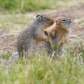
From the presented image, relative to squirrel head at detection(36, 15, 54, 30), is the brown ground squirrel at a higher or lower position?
lower

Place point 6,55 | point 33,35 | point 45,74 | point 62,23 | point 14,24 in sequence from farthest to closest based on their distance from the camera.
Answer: point 14,24 < point 6,55 < point 33,35 < point 62,23 < point 45,74

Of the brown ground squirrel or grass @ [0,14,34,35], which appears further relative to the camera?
grass @ [0,14,34,35]

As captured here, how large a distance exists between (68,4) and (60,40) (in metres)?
7.88

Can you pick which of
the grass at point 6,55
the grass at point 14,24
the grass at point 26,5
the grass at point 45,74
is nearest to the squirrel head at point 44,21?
the grass at point 6,55

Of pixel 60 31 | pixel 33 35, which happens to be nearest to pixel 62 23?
pixel 60 31

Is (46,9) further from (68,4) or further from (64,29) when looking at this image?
(64,29)


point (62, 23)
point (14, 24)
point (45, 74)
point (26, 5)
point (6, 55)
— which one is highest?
point (62, 23)

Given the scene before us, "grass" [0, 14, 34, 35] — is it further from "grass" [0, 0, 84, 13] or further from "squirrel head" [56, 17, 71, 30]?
"squirrel head" [56, 17, 71, 30]

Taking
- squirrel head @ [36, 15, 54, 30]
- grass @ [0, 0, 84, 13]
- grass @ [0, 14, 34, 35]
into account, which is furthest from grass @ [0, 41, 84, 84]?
grass @ [0, 0, 84, 13]

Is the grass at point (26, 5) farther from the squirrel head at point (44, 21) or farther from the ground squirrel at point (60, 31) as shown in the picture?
the ground squirrel at point (60, 31)

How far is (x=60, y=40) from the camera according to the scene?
4.77 m

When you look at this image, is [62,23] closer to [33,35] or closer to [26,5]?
[33,35]

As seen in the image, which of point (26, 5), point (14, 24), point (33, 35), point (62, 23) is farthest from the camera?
point (26, 5)

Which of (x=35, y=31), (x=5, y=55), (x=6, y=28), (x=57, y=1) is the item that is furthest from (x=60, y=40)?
(x=57, y=1)
